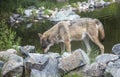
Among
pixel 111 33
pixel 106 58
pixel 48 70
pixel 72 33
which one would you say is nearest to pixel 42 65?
pixel 48 70

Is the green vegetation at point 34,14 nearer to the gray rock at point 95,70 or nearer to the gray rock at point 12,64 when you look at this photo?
the gray rock at point 12,64

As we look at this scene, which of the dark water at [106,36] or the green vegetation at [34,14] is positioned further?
the green vegetation at [34,14]

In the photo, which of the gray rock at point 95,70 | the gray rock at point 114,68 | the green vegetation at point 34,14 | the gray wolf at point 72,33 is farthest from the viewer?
the green vegetation at point 34,14

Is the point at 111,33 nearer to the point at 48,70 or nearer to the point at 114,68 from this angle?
the point at 48,70

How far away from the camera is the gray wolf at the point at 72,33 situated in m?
12.8

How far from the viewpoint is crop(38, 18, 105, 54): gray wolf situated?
12.8m

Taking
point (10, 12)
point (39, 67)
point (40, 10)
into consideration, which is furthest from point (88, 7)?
point (39, 67)

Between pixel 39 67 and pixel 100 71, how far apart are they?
1.53m

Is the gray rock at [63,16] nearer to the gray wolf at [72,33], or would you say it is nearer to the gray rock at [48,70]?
the gray wolf at [72,33]

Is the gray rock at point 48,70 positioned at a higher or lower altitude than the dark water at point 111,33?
higher

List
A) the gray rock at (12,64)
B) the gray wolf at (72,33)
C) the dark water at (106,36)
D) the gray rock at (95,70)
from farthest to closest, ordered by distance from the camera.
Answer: the dark water at (106,36)
the gray wolf at (72,33)
the gray rock at (12,64)
the gray rock at (95,70)

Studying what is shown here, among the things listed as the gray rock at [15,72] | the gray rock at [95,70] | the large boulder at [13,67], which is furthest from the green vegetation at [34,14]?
the gray rock at [95,70]

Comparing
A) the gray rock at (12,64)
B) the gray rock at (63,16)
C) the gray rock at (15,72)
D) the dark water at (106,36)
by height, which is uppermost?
the gray rock at (12,64)

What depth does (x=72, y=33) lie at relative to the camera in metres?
13.3
